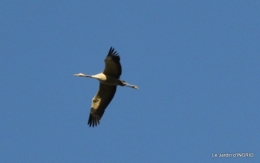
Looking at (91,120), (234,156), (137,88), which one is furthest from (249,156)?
(91,120)

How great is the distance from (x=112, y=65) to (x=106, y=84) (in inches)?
49.2

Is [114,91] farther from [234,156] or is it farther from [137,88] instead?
[234,156]

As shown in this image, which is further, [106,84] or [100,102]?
[100,102]

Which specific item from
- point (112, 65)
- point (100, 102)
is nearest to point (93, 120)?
point (100, 102)

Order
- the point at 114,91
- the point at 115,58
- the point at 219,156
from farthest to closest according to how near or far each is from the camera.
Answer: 1. the point at 114,91
2. the point at 115,58
3. the point at 219,156

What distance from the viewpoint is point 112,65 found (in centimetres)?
1956

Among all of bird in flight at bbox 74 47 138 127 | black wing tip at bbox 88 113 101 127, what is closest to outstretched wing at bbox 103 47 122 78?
bird in flight at bbox 74 47 138 127

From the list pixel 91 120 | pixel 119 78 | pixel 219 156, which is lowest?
pixel 219 156

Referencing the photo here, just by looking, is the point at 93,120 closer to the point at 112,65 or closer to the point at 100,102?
the point at 100,102

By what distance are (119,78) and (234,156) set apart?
5954 mm

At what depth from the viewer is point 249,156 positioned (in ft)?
58.2

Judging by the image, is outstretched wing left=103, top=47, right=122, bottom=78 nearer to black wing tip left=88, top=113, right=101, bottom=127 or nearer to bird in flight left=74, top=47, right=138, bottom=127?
bird in flight left=74, top=47, right=138, bottom=127

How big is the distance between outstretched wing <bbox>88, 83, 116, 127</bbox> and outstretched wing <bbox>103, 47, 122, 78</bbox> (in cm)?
102

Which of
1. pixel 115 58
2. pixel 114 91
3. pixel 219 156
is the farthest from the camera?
pixel 114 91
